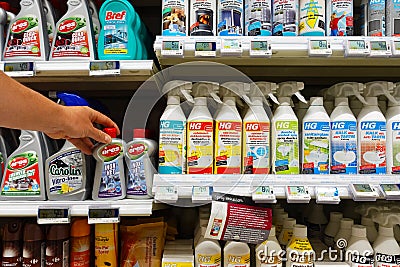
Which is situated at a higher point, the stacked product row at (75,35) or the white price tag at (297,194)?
the stacked product row at (75,35)

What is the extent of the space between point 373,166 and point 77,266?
1.09 m

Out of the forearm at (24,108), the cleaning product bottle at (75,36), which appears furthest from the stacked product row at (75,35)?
the forearm at (24,108)

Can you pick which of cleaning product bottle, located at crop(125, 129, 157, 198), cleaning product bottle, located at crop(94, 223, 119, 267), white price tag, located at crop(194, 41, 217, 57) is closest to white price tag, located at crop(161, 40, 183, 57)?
white price tag, located at crop(194, 41, 217, 57)

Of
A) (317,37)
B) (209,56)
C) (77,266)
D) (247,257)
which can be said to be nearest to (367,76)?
(317,37)

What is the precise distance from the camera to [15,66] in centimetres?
144

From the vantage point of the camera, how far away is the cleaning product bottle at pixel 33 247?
146cm

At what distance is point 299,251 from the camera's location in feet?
4.47

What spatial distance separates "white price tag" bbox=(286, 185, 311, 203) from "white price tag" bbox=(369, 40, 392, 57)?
49 centimetres

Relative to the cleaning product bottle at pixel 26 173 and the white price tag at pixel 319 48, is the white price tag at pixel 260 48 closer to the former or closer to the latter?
the white price tag at pixel 319 48

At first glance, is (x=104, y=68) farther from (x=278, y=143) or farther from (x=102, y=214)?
(x=278, y=143)

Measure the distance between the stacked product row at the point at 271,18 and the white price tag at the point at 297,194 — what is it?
526mm

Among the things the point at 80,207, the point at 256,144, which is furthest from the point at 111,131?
the point at 256,144

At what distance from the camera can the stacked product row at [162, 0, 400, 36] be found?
55.7 inches

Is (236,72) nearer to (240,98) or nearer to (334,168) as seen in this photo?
(240,98)
